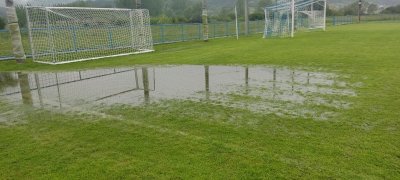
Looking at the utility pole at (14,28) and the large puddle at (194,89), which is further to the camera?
the utility pole at (14,28)

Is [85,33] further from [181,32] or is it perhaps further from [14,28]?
[181,32]

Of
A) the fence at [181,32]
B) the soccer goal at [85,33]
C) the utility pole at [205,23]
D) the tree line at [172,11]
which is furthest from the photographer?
the tree line at [172,11]

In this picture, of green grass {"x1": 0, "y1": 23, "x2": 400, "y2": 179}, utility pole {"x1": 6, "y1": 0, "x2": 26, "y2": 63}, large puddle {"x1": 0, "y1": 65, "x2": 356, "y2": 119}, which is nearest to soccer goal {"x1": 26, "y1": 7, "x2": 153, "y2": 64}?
utility pole {"x1": 6, "y1": 0, "x2": 26, "y2": 63}

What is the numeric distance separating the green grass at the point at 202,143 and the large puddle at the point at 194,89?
18.6 inches

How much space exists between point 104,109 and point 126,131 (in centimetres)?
156

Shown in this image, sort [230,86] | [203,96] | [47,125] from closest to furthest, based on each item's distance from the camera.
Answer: [47,125] < [203,96] < [230,86]

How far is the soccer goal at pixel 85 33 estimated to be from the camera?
14.7 m

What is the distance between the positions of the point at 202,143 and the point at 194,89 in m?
3.67

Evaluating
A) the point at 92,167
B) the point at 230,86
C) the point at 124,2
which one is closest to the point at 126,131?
the point at 92,167

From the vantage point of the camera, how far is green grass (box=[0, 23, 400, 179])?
12.9ft

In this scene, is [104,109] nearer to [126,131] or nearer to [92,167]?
[126,131]

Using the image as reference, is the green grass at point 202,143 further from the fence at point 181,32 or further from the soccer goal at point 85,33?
the fence at point 181,32

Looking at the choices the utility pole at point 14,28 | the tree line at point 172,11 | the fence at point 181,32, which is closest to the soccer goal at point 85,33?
the utility pole at point 14,28

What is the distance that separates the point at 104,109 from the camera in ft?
22.2
